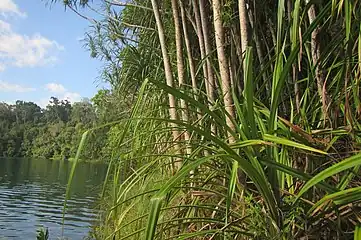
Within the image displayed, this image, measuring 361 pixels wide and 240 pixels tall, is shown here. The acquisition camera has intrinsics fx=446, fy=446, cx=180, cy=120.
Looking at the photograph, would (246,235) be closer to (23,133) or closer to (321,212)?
(321,212)

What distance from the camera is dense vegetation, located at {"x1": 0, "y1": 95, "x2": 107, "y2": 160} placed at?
52.5 metres

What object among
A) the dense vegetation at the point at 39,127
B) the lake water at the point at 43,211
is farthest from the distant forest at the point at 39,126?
the lake water at the point at 43,211

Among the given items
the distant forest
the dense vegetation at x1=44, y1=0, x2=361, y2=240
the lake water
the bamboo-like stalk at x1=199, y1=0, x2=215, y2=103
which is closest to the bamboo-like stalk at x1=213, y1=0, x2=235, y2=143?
the dense vegetation at x1=44, y1=0, x2=361, y2=240

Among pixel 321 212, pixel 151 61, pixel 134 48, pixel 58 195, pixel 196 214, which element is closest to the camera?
pixel 321 212

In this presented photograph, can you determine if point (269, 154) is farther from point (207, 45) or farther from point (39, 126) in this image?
point (39, 126)

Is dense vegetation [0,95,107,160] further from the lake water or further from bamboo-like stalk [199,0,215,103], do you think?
bamboo-like stalk [199,0,215,103]

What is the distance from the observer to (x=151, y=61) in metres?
4.73

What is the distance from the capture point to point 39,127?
60.1 metres

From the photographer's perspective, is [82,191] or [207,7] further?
[82,191]

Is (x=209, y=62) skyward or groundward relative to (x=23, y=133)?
groundward

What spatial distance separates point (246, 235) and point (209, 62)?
1.12 m

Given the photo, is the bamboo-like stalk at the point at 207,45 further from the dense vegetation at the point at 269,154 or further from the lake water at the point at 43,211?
the lake water at the point at 43,211

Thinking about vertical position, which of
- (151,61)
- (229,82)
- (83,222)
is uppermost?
(151,61)

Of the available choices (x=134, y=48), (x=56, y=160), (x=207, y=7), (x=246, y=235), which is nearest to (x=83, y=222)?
(x=134, y=48)
